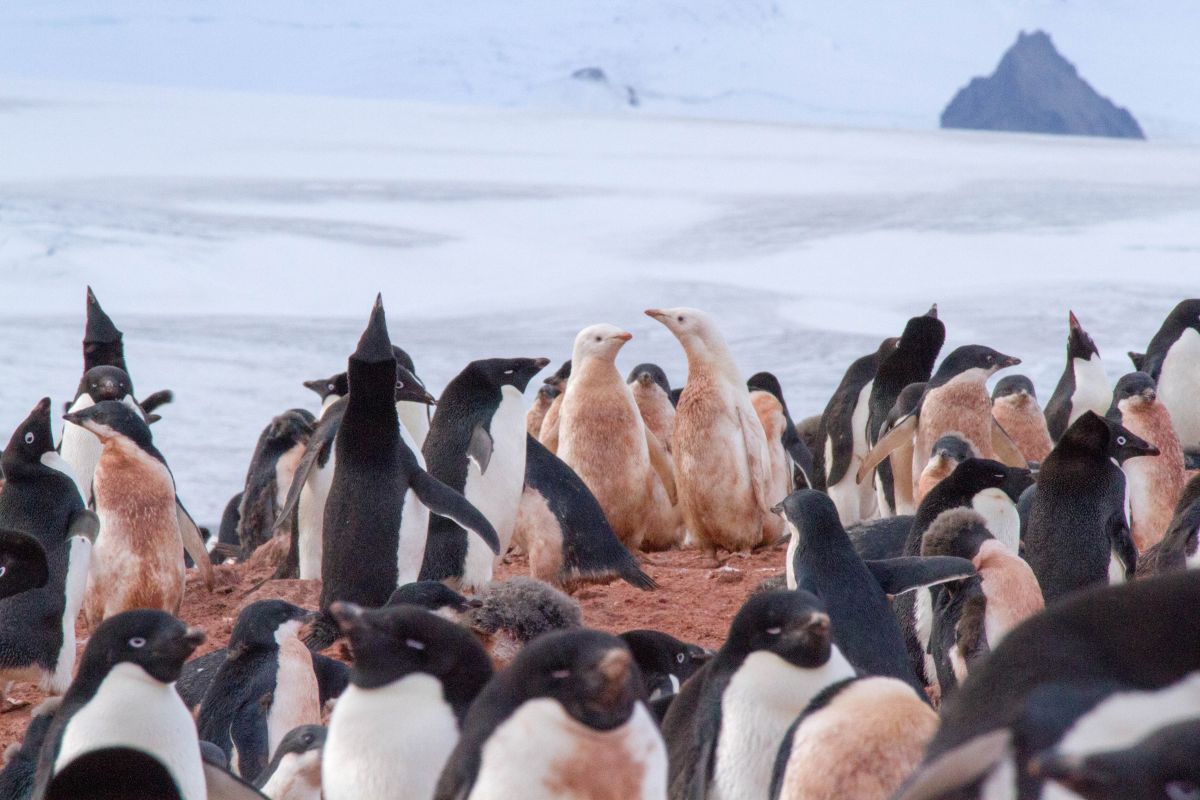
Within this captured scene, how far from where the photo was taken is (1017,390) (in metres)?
6.45

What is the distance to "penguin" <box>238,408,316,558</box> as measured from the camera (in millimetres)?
5777

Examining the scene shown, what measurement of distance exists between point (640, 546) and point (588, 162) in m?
15.0

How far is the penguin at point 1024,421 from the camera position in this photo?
6324 mm

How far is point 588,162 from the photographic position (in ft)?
67.2

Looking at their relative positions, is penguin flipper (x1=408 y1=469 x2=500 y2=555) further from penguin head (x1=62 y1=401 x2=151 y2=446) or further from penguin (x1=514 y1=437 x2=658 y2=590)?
penguin head (x1=62 y1=401 x2=151 y2=446)

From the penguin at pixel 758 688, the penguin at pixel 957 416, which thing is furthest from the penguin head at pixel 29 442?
the penguin at pixel 957 416

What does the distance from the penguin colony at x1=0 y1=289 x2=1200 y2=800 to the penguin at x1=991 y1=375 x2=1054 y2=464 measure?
0.01 metres

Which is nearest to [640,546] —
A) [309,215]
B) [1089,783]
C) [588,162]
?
[1089,783]

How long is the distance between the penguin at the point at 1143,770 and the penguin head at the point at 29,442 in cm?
383

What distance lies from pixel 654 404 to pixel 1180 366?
8.15 feet

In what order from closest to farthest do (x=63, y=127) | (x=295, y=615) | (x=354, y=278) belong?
(x=295, y=615)
(x=354, y=278)
(x=63, y=127)

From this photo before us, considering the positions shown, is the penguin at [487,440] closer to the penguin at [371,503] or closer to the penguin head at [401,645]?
the penguin at [371,503]

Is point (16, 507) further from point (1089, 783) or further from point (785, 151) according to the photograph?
point (785, 151)

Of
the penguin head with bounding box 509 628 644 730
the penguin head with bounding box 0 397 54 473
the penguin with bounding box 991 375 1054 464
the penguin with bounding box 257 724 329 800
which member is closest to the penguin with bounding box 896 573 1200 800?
the penguin head with bounding box 509 628 644 730
